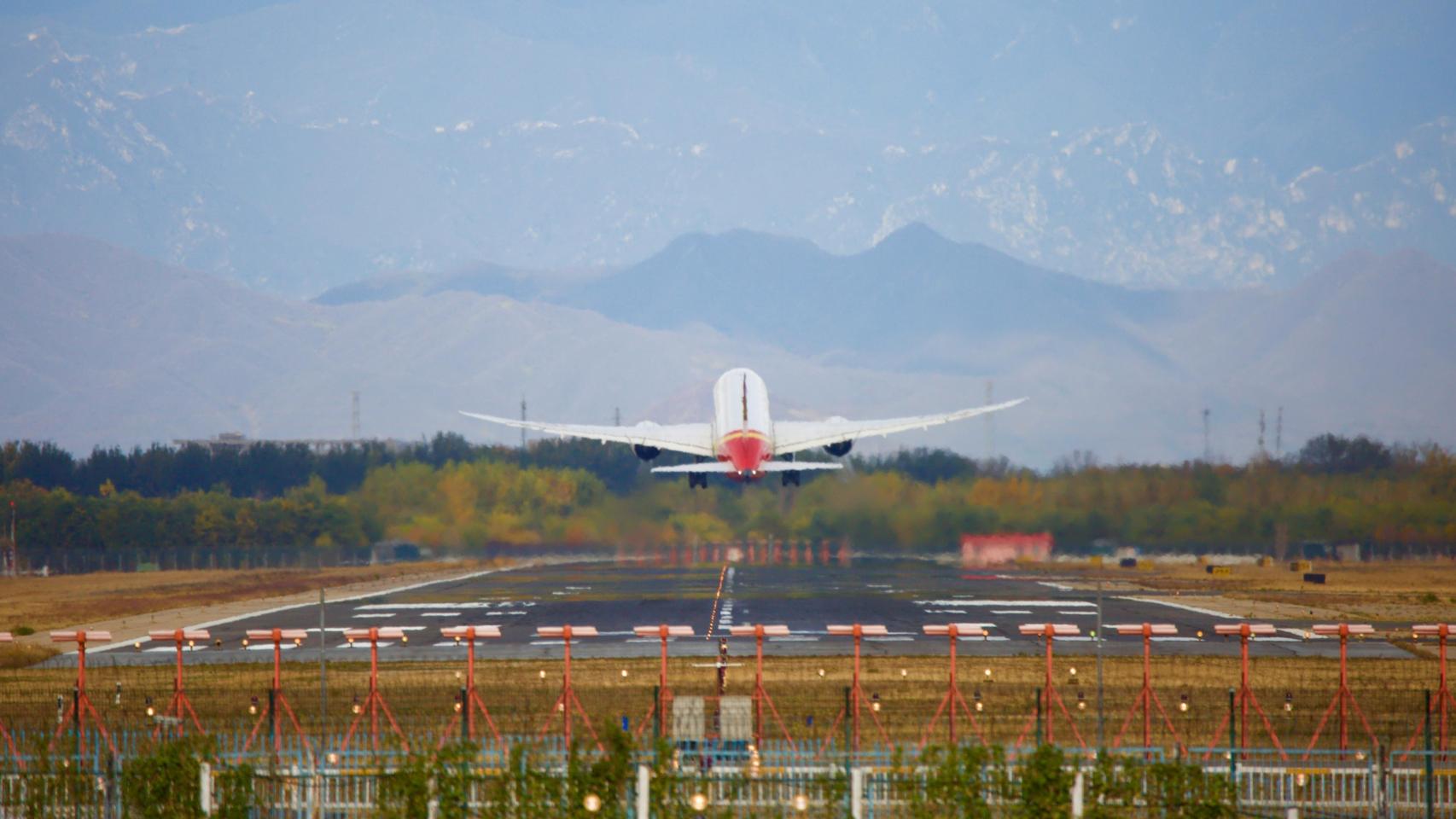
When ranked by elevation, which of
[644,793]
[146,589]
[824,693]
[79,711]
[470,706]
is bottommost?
[824,693]

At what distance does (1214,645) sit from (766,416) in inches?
1140

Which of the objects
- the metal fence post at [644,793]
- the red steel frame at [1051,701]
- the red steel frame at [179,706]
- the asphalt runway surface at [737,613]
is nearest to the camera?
the metal fence post at [644,793]

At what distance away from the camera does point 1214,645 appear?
60.0 meters

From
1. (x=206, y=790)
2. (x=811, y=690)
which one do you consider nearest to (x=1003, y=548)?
(x=811, y=690)

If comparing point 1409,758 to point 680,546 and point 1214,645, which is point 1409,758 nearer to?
point 1214,645

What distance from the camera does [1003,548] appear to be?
86938mm

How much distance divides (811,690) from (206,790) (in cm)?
2443

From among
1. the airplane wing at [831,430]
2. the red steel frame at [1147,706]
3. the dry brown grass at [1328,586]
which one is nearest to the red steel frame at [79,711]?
the red steel frame at [1147,706]

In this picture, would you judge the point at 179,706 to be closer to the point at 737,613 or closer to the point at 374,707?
the point at 374,707

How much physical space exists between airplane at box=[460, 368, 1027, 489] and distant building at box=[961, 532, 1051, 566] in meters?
6.63

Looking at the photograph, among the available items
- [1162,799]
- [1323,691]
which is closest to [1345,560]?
[1323,691]

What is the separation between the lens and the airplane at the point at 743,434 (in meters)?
→ 80.0

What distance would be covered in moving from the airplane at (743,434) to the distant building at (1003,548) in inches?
261

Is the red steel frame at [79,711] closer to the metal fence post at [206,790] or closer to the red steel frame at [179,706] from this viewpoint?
the red steel frame at [179,706]
